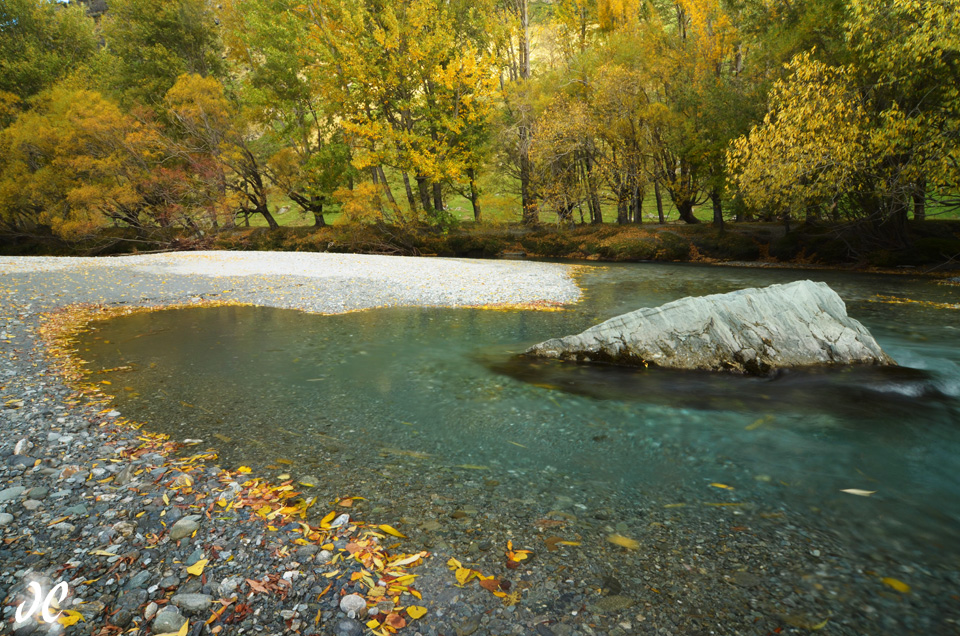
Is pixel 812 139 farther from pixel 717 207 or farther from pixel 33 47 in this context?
pixel 33 47

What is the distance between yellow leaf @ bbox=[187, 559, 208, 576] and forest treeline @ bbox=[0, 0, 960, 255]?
23091 mm

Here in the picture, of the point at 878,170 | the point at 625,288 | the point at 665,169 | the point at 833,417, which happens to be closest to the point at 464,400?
→ the point at 833,417

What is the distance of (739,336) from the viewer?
377 inches

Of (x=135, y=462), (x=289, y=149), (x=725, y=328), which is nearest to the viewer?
(x=135, y=462)

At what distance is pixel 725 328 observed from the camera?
9672 mm

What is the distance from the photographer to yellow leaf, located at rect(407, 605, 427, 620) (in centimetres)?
334

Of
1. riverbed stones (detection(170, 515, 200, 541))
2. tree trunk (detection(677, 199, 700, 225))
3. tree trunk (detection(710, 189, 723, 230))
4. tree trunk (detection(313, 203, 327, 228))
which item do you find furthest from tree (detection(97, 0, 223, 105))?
riverbed stones (detection(170, 515, 200, 541))

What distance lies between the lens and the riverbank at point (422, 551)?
131 inches

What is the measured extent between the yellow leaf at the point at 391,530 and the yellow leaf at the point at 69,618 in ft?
6.93

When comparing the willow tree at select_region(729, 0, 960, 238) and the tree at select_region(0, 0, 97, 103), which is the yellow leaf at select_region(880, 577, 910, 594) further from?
the tree at select_region(0, 0, 97, 103)

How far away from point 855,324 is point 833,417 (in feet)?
Answer: 14.3

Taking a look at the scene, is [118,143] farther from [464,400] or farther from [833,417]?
[833,417]

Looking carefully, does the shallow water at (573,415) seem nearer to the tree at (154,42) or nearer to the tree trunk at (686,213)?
the tree trunk at (686,213)

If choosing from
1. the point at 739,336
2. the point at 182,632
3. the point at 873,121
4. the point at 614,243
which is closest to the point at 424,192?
the point at 614,243
